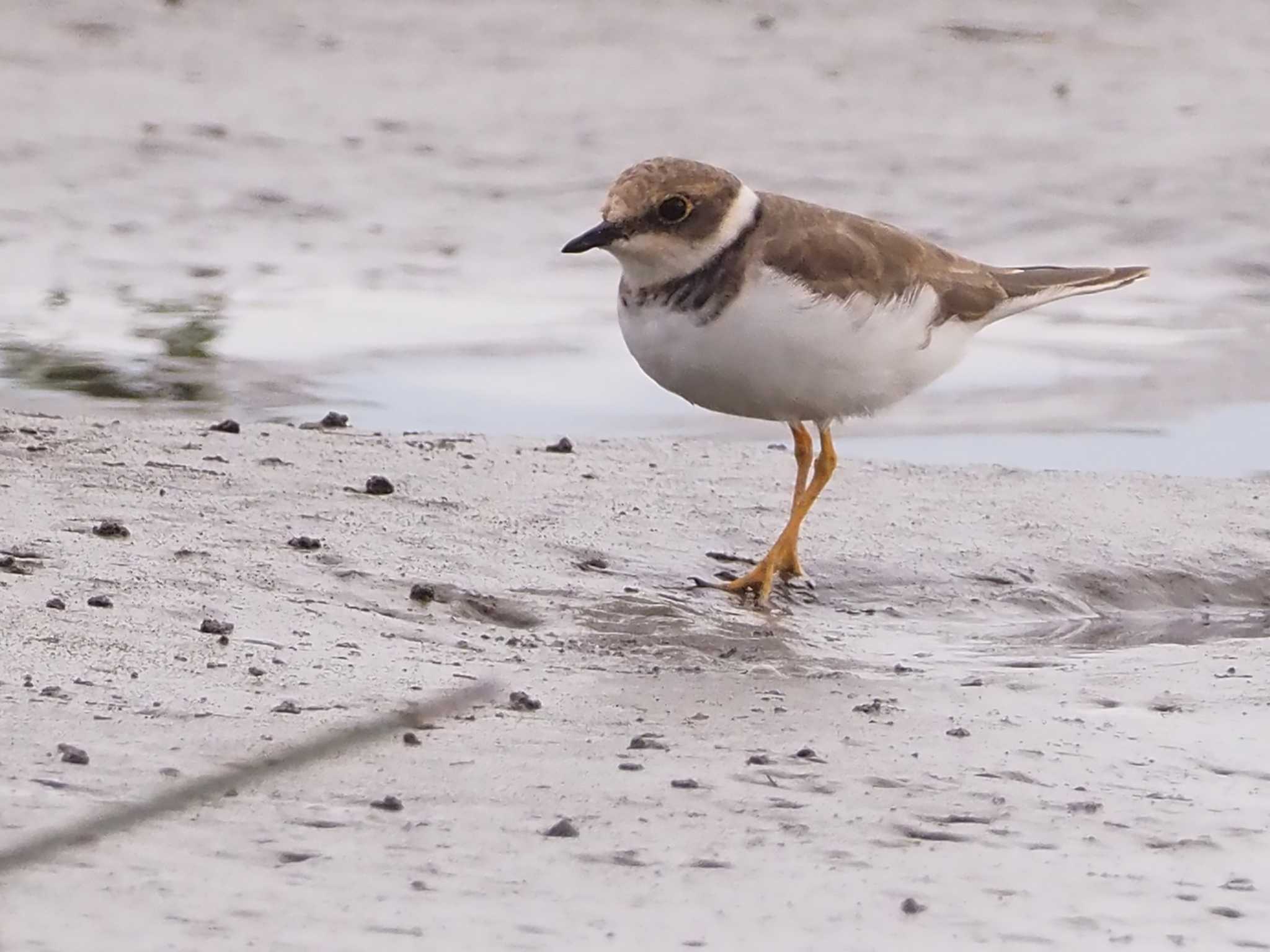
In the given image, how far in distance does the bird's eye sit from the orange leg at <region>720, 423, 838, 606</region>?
697 millimetres

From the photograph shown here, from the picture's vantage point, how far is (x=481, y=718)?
356 centimetres

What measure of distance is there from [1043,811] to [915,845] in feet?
0.98

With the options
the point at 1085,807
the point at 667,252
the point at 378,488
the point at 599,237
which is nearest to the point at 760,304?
the point at 667,252

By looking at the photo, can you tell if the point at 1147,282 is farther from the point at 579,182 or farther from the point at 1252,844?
the point at 1252,844

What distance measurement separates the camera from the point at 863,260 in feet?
17.2

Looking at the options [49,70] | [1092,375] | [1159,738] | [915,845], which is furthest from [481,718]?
[49,70]

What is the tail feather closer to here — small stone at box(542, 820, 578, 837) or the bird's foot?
the bird's foot

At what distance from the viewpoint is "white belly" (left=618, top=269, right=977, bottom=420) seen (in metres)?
4.93

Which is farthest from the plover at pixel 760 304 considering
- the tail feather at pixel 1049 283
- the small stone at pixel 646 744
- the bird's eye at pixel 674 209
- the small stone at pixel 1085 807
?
the small stone at pixel 1085 807

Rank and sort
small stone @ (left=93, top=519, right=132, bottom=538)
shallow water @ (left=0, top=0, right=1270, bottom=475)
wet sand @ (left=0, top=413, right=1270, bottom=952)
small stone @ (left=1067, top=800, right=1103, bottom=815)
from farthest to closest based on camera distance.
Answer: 1. shallow water @ (left=0, top=0, right=1270, bottom=475)
2. small stone @ (left=93, top=519, right=132, bottom=538)
3. small stone @ (left=1067, top=800, right=1103, bottom=815)
4. wet sand @ (left=0, top=413, right=1270, bottom=952)

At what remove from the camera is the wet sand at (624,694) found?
9.01 ft

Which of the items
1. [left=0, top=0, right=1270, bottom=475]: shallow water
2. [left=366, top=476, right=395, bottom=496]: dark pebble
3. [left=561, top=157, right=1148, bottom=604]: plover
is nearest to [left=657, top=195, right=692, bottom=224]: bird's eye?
[left=561, top=157, right=1148, bottom=604]: plover

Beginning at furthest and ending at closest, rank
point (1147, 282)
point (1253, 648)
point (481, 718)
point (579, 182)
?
1. point (579, 182)
2. point (1147, 282)
3. point (1253, 648)
4. point (481, 718)

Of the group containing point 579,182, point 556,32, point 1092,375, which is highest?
point 556,32
